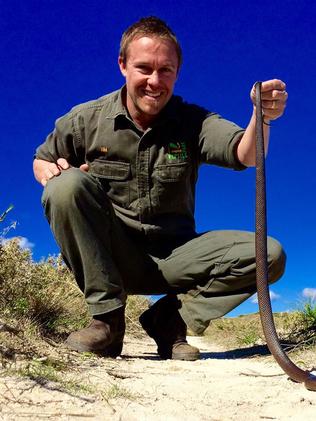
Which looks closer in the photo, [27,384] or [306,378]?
[27,384]

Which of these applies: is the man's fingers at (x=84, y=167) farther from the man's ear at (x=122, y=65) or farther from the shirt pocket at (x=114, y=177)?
the man's ear at (x=122, y=65)

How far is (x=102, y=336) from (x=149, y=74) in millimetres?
1612

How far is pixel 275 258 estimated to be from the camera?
3412 millimetres

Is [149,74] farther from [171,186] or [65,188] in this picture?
[65,188]

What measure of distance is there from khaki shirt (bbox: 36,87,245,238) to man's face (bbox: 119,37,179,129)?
0.09m

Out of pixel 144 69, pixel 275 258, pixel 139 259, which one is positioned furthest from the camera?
pixel 139 259

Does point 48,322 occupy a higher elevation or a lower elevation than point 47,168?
lower

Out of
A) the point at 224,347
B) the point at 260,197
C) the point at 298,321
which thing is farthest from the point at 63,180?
the point at 224,347

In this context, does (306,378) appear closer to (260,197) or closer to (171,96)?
(260,197)

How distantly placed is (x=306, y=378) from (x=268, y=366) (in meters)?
0.81

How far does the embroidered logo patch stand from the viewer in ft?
11.9

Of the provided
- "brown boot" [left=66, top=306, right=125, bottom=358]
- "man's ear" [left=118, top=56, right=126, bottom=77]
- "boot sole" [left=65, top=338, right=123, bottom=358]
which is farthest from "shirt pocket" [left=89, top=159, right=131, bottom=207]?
"boot sole" [left=65, top=338, right=123, bottom=358]

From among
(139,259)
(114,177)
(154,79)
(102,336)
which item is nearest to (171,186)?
(114,177)

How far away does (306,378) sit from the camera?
2332 millimetres
